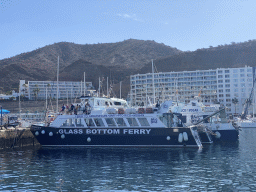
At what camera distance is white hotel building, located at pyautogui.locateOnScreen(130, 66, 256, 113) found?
100500 millimetres

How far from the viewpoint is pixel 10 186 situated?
1396 cm

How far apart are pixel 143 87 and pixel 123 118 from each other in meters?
90.8

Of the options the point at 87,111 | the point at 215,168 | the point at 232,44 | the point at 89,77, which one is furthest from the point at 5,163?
the point at 232,44

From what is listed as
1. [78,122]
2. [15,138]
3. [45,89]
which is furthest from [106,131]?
[45,89]

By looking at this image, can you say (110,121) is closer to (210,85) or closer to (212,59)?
(210,85)

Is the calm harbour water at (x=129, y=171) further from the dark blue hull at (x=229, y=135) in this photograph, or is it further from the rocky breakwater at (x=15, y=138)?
the dark blue hull at (x=229, y=135)

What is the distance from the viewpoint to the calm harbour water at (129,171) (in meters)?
13.8


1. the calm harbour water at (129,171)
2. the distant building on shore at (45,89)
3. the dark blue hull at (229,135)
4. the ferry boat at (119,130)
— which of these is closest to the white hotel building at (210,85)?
the distant building on shore at (45,89)

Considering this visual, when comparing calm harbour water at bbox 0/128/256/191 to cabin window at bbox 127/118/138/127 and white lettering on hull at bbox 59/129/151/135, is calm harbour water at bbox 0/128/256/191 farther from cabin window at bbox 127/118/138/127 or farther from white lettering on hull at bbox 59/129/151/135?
cabin window at bbox 127/118/138/127

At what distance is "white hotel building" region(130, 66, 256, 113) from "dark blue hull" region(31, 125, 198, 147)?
228 feet

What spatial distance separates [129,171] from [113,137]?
1038 cm

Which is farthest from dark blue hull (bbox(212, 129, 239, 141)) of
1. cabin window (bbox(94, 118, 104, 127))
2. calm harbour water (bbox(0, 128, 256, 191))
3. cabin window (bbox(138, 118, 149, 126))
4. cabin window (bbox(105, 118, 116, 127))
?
cabin window (bbox(94, 118, 104, 127))

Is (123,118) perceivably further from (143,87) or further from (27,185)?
(143,87)

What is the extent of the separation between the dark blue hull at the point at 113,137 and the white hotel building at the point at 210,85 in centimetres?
6940
